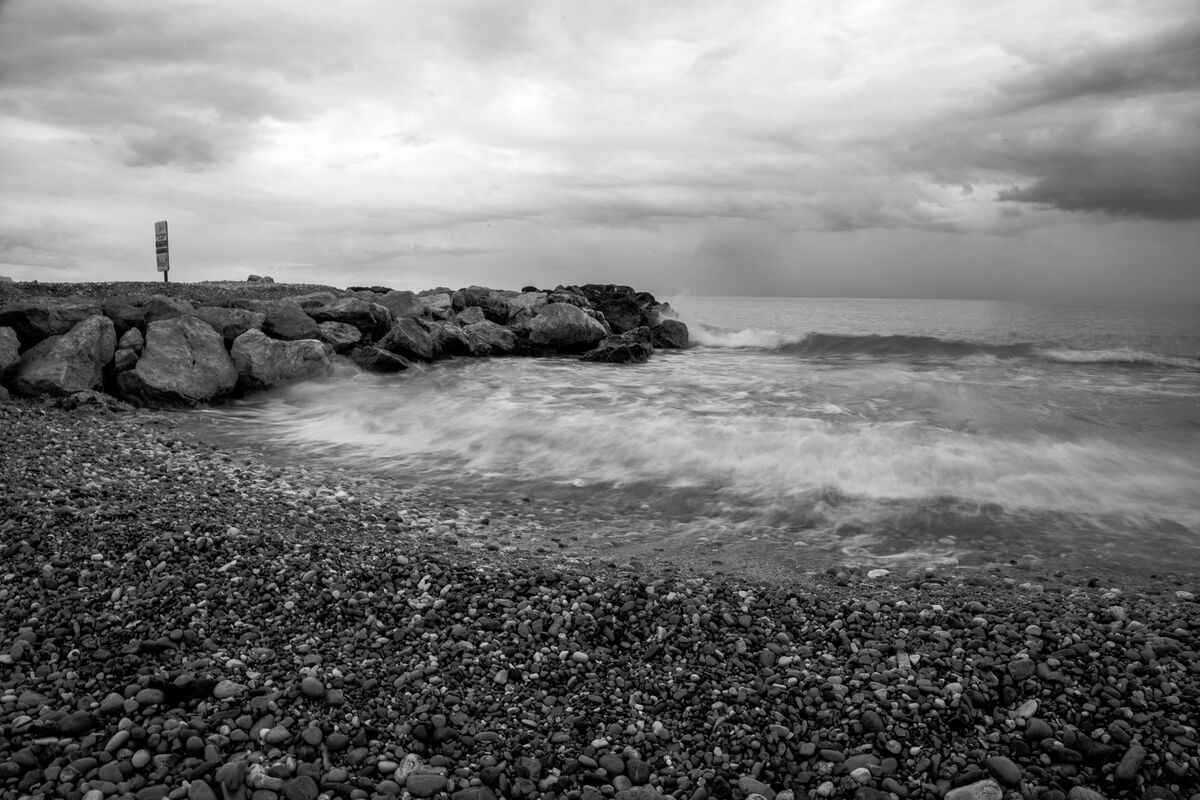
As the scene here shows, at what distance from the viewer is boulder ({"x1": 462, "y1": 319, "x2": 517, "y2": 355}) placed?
20875mm

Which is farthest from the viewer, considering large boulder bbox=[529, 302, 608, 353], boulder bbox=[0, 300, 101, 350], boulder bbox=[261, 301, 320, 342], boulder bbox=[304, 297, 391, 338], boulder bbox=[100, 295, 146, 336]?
large boulder bbox=[529, 302, 608, 353]

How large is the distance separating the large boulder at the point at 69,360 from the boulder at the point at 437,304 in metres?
10.7

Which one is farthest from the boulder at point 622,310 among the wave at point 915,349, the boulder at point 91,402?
the boulder at point 91,402

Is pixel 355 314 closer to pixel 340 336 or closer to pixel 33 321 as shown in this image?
pixel 340 336

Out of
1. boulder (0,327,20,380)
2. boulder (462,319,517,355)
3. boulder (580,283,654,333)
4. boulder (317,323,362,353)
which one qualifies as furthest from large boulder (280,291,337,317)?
boulder (580,283,654,333)

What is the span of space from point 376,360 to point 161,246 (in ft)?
41.8

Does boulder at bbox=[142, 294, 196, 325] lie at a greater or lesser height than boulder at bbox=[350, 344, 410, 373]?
greater

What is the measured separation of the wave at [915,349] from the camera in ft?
80.0

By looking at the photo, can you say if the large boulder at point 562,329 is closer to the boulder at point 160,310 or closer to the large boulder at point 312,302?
the large boulder at point 312,302

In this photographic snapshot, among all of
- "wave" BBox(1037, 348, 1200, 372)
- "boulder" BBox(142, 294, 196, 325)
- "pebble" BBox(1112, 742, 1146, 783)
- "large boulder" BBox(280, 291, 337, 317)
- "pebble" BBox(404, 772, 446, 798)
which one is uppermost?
"large boulder" BBox(280, 291, 337, 317)

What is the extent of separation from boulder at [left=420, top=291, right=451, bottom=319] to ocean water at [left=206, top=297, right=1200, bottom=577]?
15.2 ft

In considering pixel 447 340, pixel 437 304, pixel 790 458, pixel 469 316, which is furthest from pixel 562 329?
pixel 790 458

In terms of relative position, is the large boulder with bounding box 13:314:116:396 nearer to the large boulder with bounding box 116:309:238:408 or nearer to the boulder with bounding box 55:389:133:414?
the boulder with bounding box 55:389:133:414

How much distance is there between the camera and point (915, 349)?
89.9 ft
